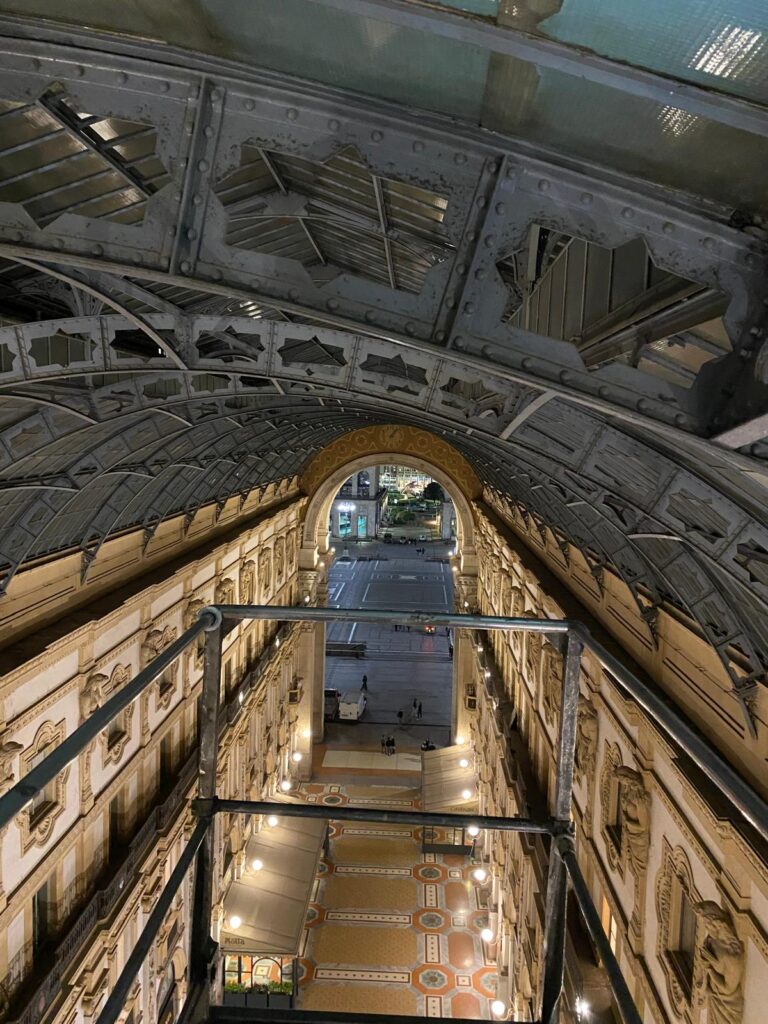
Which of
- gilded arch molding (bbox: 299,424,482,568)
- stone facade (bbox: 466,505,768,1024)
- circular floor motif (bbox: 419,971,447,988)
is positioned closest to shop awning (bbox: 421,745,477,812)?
stone facade (bbox: 466,505,768,1024)

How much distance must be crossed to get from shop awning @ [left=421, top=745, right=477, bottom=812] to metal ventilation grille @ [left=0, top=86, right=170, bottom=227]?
19267 mm

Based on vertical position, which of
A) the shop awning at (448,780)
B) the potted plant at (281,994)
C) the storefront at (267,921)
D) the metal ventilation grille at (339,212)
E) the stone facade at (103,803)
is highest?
the metal ventilation grille at (339,212)

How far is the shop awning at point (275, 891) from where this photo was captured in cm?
1473

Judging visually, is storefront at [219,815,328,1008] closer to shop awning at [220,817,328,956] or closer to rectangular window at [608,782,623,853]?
shop awning at [220,817,328,956]

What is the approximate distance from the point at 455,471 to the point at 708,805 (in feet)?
72.0

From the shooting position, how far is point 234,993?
15.0 m

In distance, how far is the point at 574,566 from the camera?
501 inches

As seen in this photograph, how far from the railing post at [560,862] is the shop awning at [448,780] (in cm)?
1795

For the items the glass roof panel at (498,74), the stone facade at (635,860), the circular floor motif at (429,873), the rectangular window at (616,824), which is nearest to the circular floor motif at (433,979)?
the stone facade at (635,860)

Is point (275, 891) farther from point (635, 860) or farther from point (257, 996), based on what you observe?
point (635, 860)

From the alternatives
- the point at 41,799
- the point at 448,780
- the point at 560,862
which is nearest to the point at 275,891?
the point at 448,780


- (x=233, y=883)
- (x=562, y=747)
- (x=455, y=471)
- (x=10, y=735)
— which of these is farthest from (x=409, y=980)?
(x=455, y=471)

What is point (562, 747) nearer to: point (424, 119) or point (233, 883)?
point (424, 119)

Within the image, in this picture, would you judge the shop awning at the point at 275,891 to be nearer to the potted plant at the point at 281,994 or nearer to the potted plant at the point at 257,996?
the potted plant at the point at 281,994
